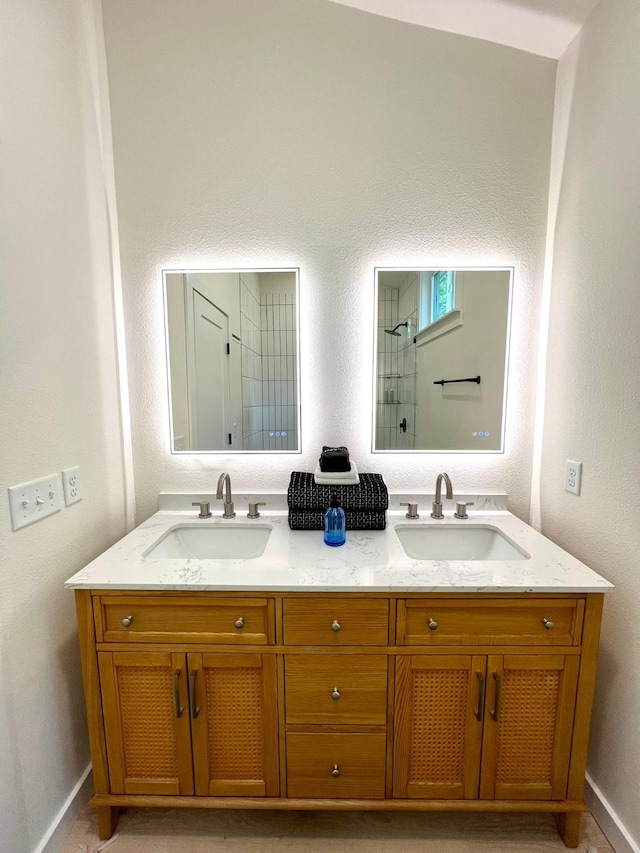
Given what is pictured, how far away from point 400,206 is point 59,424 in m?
1.47

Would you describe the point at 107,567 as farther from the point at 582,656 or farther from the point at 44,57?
the point at 44,57

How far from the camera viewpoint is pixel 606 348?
3.88 feet

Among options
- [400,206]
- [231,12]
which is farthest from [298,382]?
[231,12]

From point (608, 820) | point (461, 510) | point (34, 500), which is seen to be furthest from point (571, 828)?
point (34, 500)

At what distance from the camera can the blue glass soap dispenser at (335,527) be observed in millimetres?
1245

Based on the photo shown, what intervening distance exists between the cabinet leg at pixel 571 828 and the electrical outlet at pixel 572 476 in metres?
0.97

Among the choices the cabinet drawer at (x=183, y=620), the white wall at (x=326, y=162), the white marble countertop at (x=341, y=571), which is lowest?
the cabinet drawer at (x=183, y=620)

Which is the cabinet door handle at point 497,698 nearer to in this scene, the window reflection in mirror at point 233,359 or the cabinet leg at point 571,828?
the cabinet leg at point 571,828

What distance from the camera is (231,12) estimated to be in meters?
1.38

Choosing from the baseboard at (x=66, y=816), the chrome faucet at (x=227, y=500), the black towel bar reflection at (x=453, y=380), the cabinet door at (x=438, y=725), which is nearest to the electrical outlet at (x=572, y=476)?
the black towel bar reflection at (x=453, y=380)

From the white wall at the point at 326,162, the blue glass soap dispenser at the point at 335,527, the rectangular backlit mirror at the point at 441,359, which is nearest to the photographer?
the blue glass soap dispenser at the point at 335,527

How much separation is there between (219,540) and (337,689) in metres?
0.68

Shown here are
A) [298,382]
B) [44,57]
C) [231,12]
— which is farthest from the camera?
[298,382]

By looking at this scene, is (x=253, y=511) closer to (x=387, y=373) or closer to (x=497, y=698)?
(x=387, y=373)
